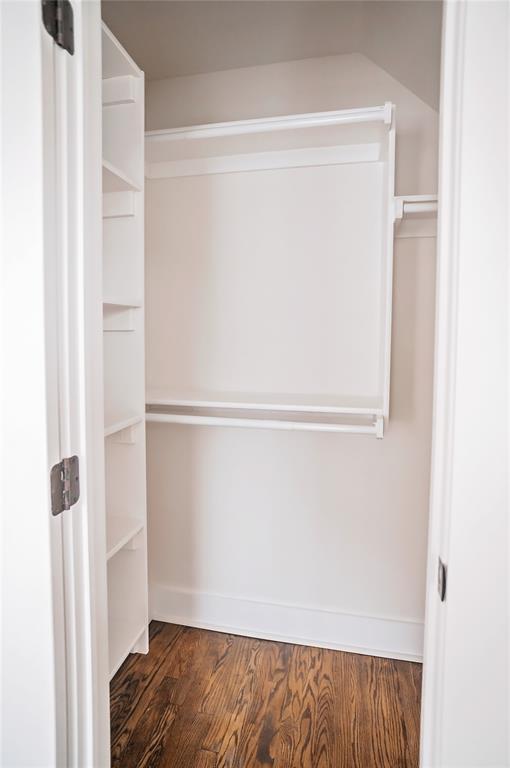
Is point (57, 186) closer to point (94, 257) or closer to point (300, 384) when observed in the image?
point (94, 257)

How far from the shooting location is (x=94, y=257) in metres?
0.96

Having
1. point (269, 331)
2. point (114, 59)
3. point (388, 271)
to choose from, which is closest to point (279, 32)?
point (114, 59)

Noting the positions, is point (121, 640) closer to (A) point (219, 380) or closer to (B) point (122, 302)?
(A) point (219, 380)

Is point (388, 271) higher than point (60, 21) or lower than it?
lower

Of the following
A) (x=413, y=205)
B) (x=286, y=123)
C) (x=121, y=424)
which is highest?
(x=286, y=123)

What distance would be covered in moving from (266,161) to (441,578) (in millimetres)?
1694

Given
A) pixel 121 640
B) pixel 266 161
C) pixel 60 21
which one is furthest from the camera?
pixel 266 161

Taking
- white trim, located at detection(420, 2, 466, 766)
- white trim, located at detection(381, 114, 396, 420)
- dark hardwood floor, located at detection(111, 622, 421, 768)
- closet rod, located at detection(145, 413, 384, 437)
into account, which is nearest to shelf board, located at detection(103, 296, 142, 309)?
closet rod, located at detection(145, 413, 384, 437)

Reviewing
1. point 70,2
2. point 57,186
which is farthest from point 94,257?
point 70,2

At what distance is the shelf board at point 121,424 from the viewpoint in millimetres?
1590

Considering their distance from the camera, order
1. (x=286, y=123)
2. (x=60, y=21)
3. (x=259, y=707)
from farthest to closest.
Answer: (x=259, y=707) < (x=286, y=123) < (x=60, y=21)

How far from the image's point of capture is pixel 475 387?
0.71 meters

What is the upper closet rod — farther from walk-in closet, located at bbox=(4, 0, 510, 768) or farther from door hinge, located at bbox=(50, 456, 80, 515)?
door hinge, located at bbox=(50, 456, 80, 515)

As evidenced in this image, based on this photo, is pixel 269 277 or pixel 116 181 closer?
pixel 116 181
